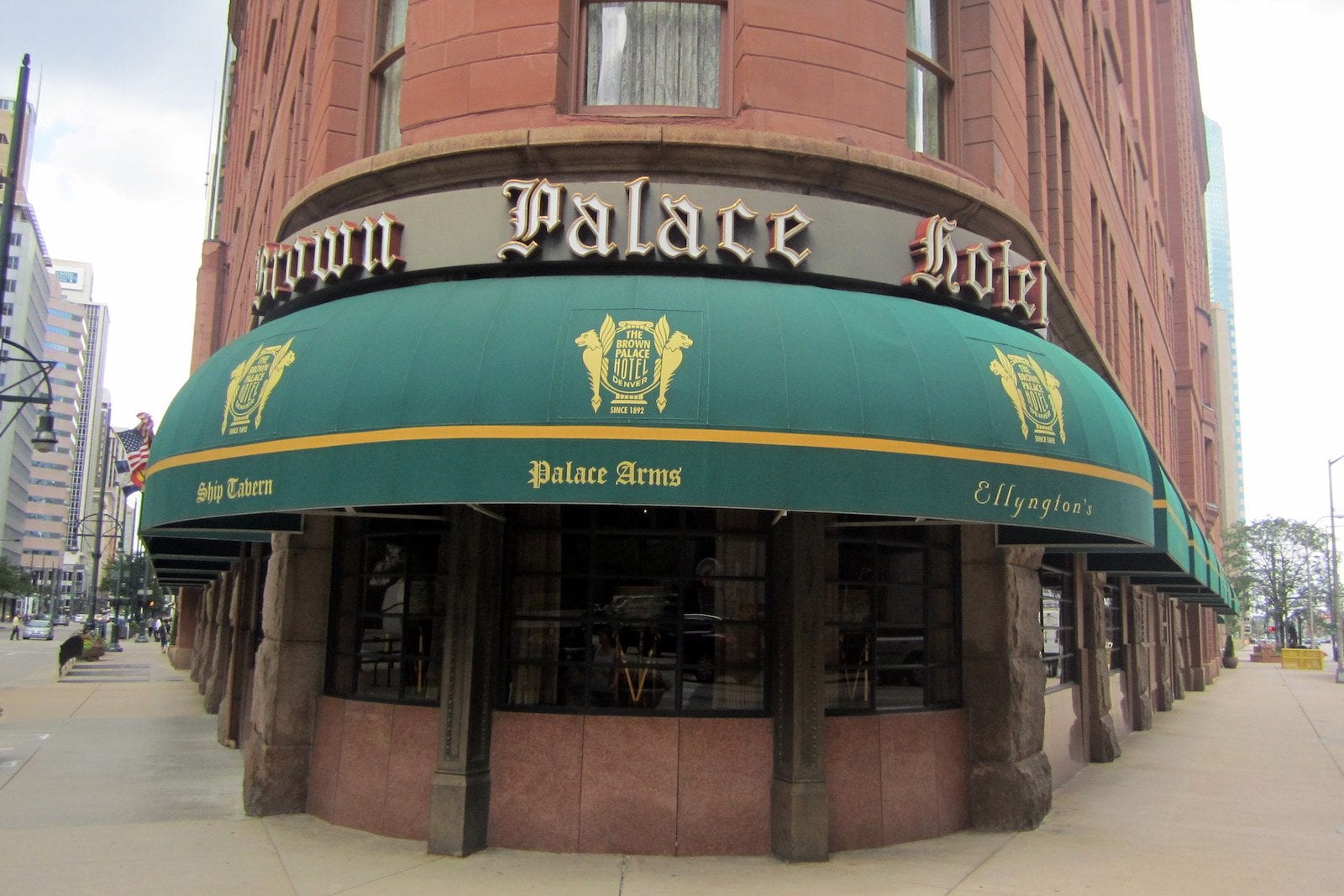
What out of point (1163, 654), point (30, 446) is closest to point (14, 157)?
point (1163, 654)

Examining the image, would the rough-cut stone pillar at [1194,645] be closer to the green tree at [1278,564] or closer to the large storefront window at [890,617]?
the large storefront window at [890,617]

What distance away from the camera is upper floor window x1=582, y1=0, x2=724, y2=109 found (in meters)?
9.63

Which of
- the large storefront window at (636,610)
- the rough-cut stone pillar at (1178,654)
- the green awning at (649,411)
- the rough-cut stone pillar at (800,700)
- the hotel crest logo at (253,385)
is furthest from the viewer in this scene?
the rough-cut stone pillar at (1178,654)

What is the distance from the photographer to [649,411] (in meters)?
7.06

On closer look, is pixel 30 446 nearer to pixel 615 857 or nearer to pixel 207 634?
pixel 207 634

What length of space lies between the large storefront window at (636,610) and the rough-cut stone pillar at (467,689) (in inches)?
11.1

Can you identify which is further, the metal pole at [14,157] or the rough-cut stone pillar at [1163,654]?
the rough-cut stone pillar at [1163,654]

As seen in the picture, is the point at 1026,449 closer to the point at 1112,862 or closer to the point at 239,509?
the point at 1112,862

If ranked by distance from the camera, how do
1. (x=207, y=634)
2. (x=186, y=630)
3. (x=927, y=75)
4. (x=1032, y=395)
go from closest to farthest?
(x=1032, y=395) < (x=927, y=75) < (x=207, y=634) < (x=186, y=630)

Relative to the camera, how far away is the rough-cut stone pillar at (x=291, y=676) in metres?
9.83

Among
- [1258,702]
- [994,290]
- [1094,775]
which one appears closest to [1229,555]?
[1258,702]

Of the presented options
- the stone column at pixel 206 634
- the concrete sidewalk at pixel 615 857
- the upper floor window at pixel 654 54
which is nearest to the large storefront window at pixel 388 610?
the concrete sidewalk at pixel 615 857

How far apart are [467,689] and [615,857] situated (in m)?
1.71

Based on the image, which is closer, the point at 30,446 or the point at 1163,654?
the point at 1163,654
